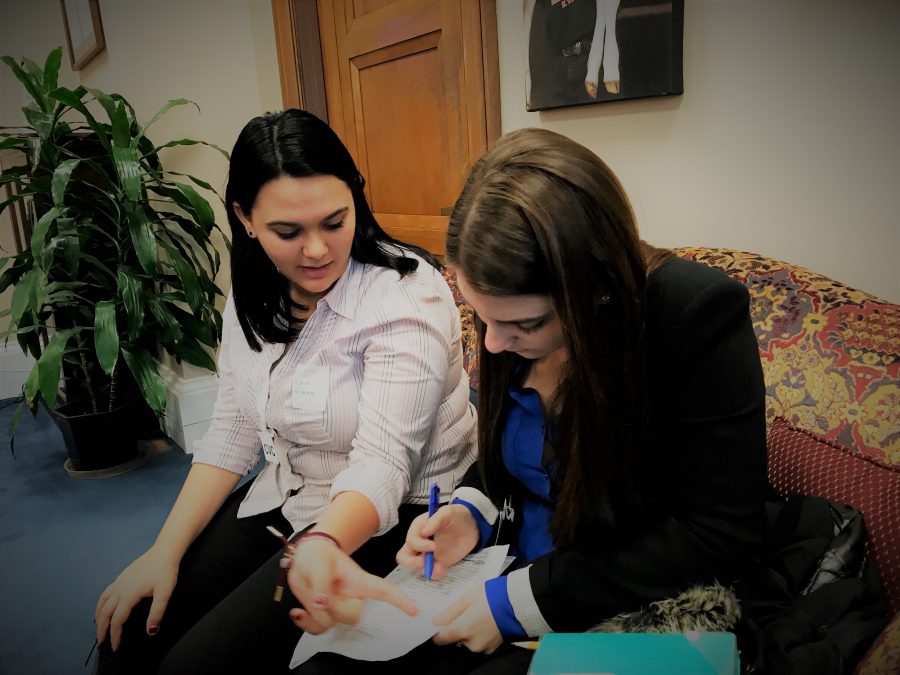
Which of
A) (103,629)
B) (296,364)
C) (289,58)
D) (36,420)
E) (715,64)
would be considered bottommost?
(36,420)

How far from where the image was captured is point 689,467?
724 mm

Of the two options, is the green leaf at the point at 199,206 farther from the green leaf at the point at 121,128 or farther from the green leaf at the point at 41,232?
the green leaf at the point at 41,232

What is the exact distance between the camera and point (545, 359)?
903 mm

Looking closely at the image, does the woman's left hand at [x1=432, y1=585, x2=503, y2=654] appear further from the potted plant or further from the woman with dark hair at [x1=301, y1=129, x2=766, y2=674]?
the potted plant

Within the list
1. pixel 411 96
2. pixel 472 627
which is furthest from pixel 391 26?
pixel 472 627

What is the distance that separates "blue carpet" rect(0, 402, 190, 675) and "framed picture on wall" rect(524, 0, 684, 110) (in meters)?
1.74

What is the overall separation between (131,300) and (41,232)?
1.12ft

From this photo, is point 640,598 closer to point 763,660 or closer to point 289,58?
point 763,660

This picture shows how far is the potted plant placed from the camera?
2.15 m

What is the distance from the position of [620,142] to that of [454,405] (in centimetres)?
76

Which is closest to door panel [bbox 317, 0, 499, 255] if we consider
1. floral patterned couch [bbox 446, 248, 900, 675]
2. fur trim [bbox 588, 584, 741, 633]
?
floral patterned couch [bbox 446, 248, 900, 675]

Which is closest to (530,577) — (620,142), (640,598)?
(640,598)

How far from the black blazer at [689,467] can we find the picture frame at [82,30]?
3102 mm

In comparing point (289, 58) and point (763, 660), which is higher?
point (289, 58)
